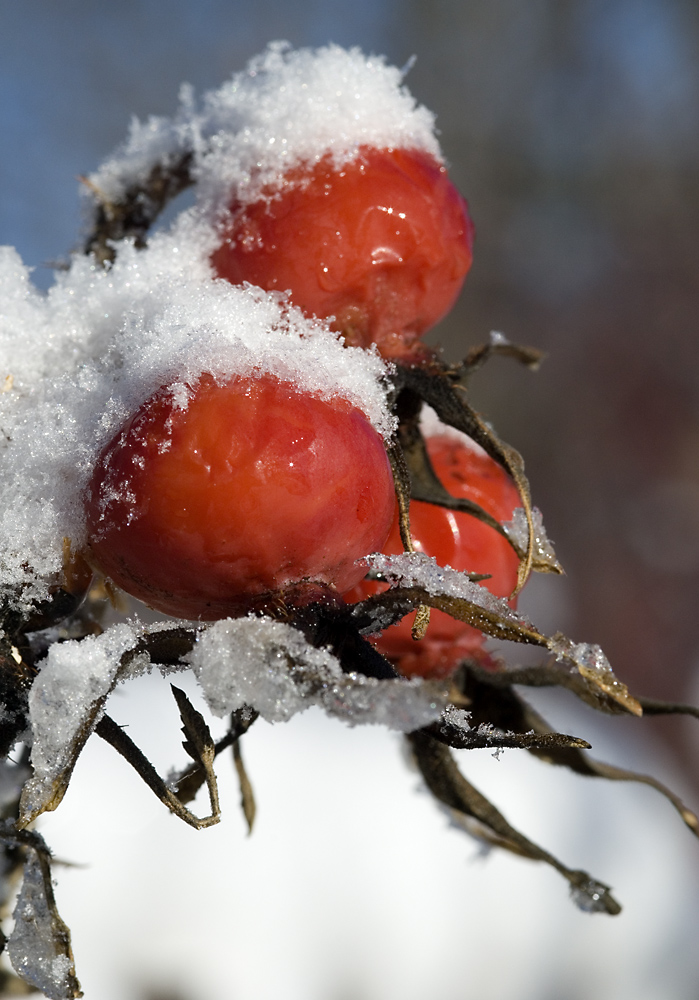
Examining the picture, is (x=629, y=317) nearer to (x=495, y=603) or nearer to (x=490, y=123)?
(x=490, y=123)

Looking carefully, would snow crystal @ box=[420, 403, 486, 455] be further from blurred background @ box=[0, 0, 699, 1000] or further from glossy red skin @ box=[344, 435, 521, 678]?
blurred background @ box=[0, 0, 699, 1000]

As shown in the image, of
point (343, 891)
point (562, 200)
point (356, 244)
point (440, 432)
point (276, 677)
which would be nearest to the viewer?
point (276, 677)

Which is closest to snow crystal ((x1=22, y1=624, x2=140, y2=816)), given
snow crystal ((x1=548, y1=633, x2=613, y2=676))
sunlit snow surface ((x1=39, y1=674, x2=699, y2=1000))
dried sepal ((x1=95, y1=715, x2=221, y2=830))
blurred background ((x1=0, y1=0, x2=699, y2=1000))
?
dried sepal ((x1=95, y1=715, x2=221, y2=830))

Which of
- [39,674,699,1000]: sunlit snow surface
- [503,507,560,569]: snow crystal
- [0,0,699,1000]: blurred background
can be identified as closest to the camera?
[503,507,560,569]: snow crystal

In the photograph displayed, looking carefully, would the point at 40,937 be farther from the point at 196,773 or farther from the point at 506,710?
the point at 506,710

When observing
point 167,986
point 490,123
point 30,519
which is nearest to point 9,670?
point 30,519

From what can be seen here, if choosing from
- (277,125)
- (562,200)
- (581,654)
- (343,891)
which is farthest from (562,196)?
(581,654)

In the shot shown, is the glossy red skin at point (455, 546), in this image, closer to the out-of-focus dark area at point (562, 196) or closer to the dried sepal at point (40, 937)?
the dried sepal at point (40, 937)
